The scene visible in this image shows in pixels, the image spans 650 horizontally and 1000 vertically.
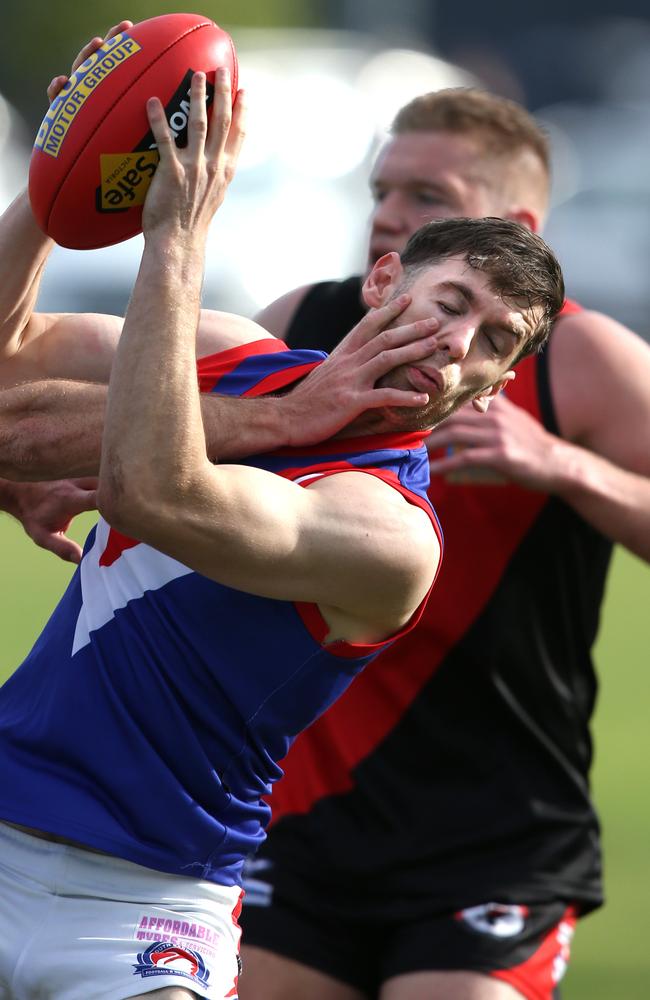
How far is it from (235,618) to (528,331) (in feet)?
2.84

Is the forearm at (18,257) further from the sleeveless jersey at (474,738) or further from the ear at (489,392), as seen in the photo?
the sleeveless jersey at (474,738)

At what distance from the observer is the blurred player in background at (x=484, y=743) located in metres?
4.84

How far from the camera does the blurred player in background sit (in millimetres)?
4836

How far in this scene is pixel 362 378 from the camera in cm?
342

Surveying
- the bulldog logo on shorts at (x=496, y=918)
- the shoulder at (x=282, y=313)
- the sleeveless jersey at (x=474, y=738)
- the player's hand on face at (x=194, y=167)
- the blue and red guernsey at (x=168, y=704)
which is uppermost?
the player's hand on face at (x=194, y=167)

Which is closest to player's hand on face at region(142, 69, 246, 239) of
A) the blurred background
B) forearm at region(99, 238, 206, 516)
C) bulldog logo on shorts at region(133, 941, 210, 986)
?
forearm at region(99, 238, 206, 516)

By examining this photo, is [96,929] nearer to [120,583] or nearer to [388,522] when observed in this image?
[120,583]

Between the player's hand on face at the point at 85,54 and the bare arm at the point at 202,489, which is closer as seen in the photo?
the bare arm at the point at 202,489

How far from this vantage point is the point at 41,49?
30.2m

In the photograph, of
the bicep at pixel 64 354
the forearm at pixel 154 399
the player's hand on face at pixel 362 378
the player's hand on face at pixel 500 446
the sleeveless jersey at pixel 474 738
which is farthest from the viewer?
the sleeveless jersey at pixel 474 738

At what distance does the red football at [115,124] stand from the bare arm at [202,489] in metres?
0.13

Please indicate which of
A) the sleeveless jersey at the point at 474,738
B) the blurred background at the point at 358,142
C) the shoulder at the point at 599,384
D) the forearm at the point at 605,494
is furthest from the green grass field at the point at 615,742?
the shoulder at the point at 599,384

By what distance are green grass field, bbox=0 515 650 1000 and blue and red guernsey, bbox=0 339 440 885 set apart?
314 centimetres

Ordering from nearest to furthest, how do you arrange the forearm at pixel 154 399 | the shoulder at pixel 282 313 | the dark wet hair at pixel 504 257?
the forearm at pixel 154 399
the dark wet hair at pixel 504 257
the shoulder at pixel 282 313
